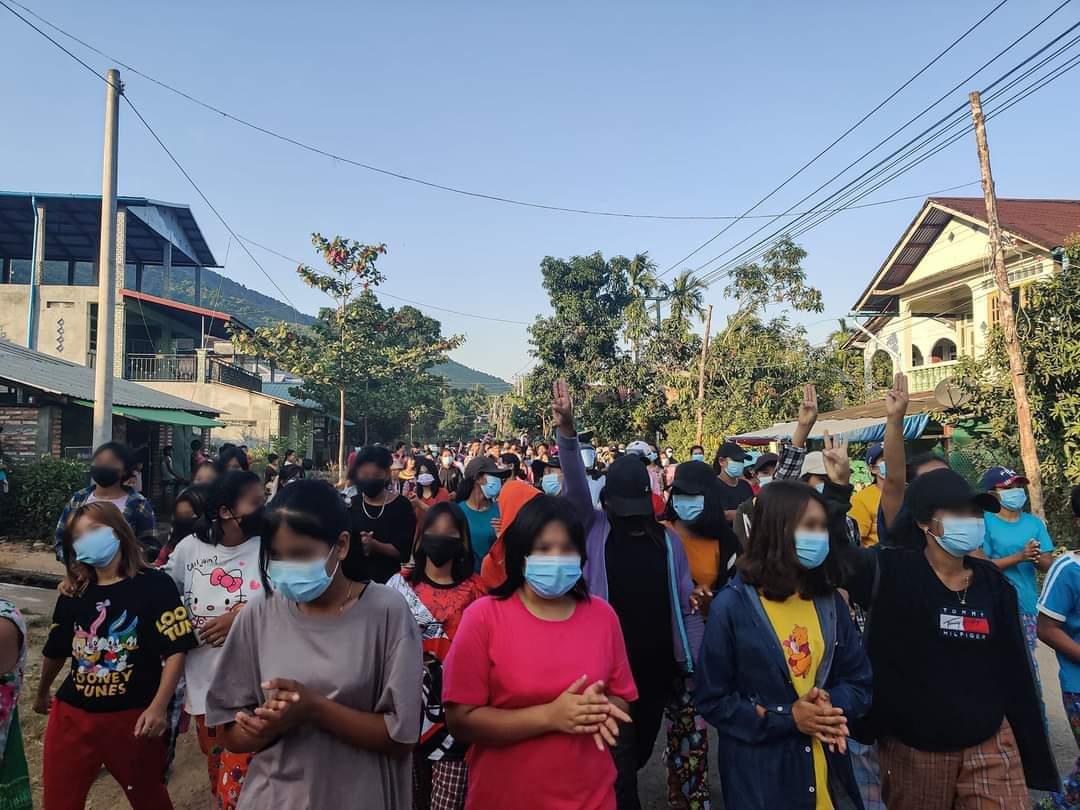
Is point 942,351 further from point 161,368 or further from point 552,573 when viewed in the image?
point 161,368

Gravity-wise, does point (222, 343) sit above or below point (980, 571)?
above

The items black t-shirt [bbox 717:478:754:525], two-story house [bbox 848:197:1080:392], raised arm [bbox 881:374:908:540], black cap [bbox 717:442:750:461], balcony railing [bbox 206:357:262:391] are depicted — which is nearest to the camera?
raised arm [bbox 881:374:908:540]

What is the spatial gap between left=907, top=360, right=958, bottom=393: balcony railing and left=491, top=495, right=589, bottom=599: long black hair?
19193mm

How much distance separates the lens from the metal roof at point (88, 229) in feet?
76.4

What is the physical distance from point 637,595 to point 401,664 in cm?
153

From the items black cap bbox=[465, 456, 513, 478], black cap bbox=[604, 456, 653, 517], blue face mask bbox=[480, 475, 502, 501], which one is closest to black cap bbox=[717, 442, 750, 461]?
black cap bbox=[465, 456, 513, 478]

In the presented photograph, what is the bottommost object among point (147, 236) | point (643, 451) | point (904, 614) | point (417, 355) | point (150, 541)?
point (904, 614)

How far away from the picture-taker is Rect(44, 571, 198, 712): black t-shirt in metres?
2.99

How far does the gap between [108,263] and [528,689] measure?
10.5 metres

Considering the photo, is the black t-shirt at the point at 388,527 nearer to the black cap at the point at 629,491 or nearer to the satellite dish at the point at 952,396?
the black cap at the point at 629,491

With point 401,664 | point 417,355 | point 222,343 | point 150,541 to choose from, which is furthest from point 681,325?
point 401,664

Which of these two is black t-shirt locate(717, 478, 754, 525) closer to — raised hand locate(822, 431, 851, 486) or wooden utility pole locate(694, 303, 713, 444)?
raised hand locate(822, 431, 851, 486)

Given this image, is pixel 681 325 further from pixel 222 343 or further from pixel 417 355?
pixel 222 343

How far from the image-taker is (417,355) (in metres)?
28.7
